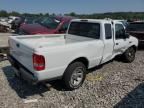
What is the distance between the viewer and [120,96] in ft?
18.6

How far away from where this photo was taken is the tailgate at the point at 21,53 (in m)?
5.02

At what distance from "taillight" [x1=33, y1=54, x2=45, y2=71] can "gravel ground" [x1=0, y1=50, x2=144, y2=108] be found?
2.90 feet

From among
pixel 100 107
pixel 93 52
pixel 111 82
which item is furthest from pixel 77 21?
pixel 100 107

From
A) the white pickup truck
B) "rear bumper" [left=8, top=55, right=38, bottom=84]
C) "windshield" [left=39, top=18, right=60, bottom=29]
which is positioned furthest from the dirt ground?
"windshield" [left=39, top=18, right=60, bottom=29]

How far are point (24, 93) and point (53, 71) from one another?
1142mm

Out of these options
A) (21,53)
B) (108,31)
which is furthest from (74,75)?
(108,31)

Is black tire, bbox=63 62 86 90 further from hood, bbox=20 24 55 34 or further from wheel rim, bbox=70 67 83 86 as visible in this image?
hood, bbox=20 24 55 34

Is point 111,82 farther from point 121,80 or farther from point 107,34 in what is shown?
point 107,34

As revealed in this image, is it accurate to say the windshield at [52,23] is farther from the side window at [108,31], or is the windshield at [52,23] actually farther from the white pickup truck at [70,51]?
the side window at [108,31]

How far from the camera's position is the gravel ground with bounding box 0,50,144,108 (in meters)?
5.17

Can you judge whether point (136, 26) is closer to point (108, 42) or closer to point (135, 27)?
point (135, 27)

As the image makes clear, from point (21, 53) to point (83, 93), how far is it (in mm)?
1889

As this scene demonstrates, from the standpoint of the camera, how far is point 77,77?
596 centimetres

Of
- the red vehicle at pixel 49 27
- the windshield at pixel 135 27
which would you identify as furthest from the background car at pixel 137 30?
the red vehicle at pixel 49 27
